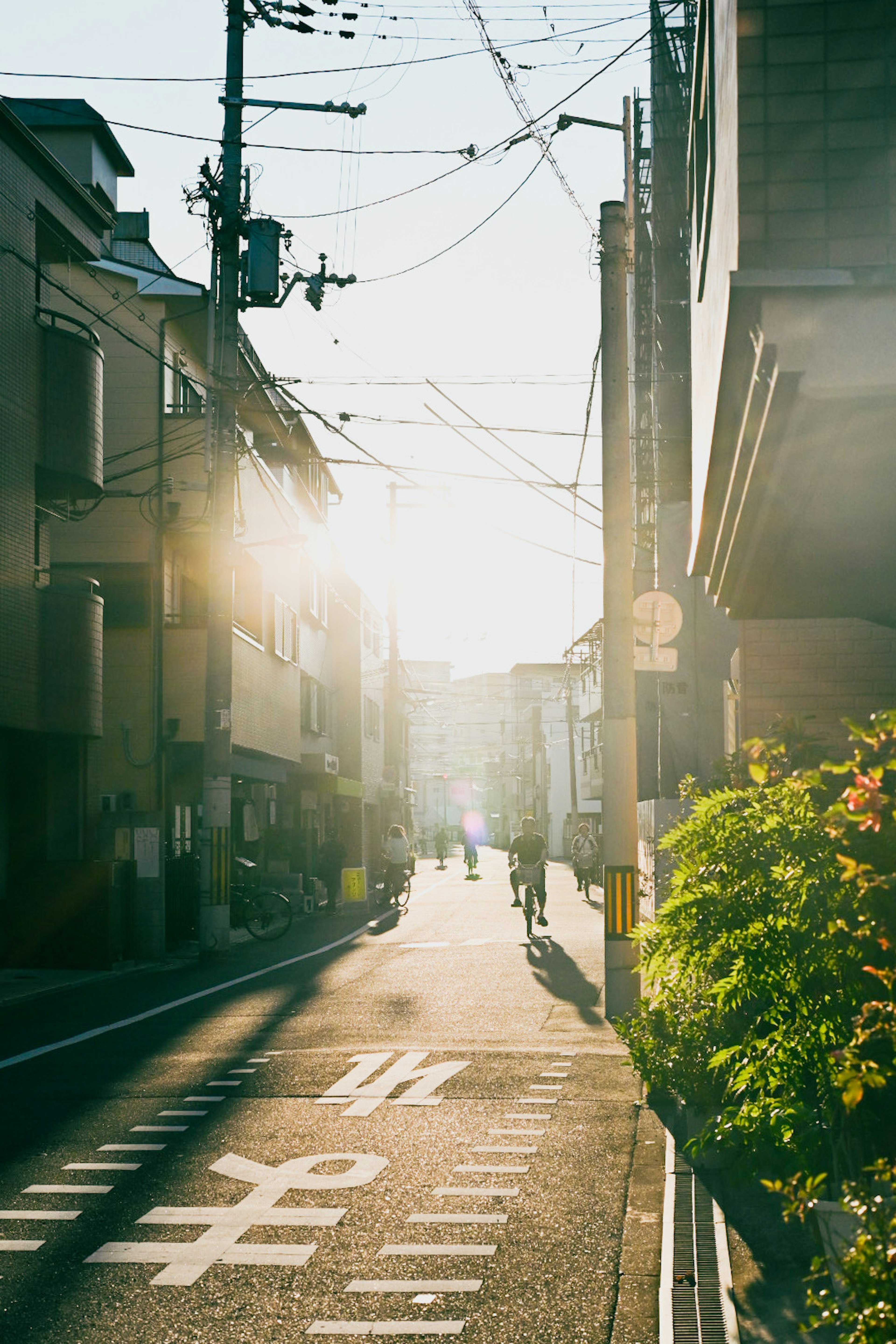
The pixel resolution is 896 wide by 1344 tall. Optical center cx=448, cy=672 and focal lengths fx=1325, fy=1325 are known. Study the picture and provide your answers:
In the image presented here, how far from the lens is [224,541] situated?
773 inches

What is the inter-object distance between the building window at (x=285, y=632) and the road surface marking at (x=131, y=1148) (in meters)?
25.2

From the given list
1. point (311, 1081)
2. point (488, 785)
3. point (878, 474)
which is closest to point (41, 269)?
point (311, 1081)

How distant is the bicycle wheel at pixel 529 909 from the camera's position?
2086cm

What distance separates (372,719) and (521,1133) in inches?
1991

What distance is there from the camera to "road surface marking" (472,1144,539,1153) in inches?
291

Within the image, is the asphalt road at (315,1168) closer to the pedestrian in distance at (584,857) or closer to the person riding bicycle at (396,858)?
the person riding bicycle at (396,858)

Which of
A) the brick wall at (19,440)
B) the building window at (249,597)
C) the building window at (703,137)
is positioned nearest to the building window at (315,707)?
the building window at (249,597)

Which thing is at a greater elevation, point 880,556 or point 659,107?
point 659,107

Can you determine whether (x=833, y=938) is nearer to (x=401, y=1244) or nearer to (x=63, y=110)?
(x=401, y=1244)

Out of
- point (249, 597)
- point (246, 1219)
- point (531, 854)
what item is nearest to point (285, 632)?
point (249, 597)

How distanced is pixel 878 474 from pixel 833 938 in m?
2.81

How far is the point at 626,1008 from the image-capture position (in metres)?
11.9

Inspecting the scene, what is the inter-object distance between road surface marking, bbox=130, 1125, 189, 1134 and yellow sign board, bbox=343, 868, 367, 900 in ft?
76.0

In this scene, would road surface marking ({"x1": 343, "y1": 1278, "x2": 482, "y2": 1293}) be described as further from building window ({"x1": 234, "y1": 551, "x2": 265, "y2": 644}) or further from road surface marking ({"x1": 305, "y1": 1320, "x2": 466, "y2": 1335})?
building window ({"x1": 234, "y1": 551, "x2": 265, "y2": 644})
